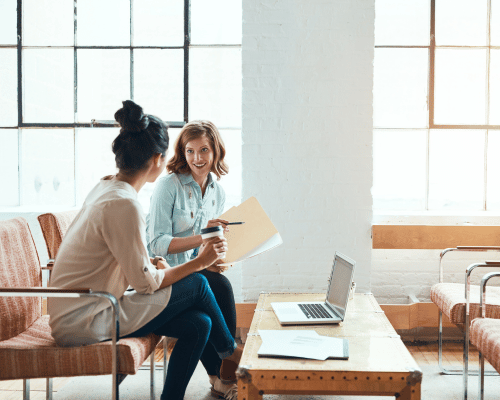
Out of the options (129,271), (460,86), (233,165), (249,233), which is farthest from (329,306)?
(460,86)

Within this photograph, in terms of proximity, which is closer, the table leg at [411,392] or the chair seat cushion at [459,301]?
the table leg at [411,392]

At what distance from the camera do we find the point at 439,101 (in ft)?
11.4

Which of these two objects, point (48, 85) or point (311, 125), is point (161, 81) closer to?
point (48, 85)

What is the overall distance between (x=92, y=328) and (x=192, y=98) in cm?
223

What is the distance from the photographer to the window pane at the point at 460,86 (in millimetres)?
3447

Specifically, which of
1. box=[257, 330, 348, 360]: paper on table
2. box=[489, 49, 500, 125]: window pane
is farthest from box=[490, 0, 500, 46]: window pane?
box=[257, 330, 348, 360]: paper on table

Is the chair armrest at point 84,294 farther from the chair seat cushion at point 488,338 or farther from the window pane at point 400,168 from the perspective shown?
the window pane at point 400,168

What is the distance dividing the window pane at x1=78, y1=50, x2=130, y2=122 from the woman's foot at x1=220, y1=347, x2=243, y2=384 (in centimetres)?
211

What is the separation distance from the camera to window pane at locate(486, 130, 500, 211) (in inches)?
136

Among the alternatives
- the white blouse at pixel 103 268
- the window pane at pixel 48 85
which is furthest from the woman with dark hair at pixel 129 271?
the window pane at pixel 48 85

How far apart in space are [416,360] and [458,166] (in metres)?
1.44

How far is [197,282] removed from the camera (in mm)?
1868

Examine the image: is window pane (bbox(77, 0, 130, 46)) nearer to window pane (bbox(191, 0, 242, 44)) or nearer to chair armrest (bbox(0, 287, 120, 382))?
window pane (bbox(191, 0, 242, 44))

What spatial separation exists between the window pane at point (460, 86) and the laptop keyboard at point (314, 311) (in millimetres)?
1940
